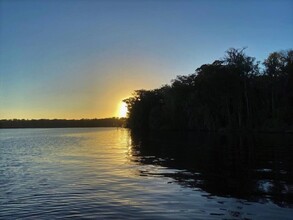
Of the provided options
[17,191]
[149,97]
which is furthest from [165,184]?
[149,97]

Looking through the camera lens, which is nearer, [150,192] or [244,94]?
[150,192]

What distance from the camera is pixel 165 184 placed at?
2303cm

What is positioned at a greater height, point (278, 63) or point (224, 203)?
point (278, 63)

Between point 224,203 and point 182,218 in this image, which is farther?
point 224,203

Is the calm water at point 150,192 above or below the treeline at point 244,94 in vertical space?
below

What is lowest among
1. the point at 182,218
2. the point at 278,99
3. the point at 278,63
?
the point at 182,218

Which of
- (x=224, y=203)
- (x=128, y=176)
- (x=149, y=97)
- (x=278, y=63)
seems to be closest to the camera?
(x=224, y=203)

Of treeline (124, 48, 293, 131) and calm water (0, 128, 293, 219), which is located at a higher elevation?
treeline (124, 48, 293, 131)

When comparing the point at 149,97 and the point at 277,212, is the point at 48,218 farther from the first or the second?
the point at 149,97

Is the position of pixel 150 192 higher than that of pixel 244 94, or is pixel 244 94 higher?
pixel 244 94

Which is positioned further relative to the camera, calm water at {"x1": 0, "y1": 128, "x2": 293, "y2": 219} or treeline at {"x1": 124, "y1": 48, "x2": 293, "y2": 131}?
treeline at {"x1": 124, "y1": 48, "x2": 293, "y2": 131}

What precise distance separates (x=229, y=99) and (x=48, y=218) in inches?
4190

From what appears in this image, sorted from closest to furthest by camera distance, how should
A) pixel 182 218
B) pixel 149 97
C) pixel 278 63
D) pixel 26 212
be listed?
pixel 182 218 → pixel 26 212 → pixel 278 63 → pixel 149 97

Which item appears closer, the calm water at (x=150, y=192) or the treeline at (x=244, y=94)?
the calm water at (x=150, y=192)
